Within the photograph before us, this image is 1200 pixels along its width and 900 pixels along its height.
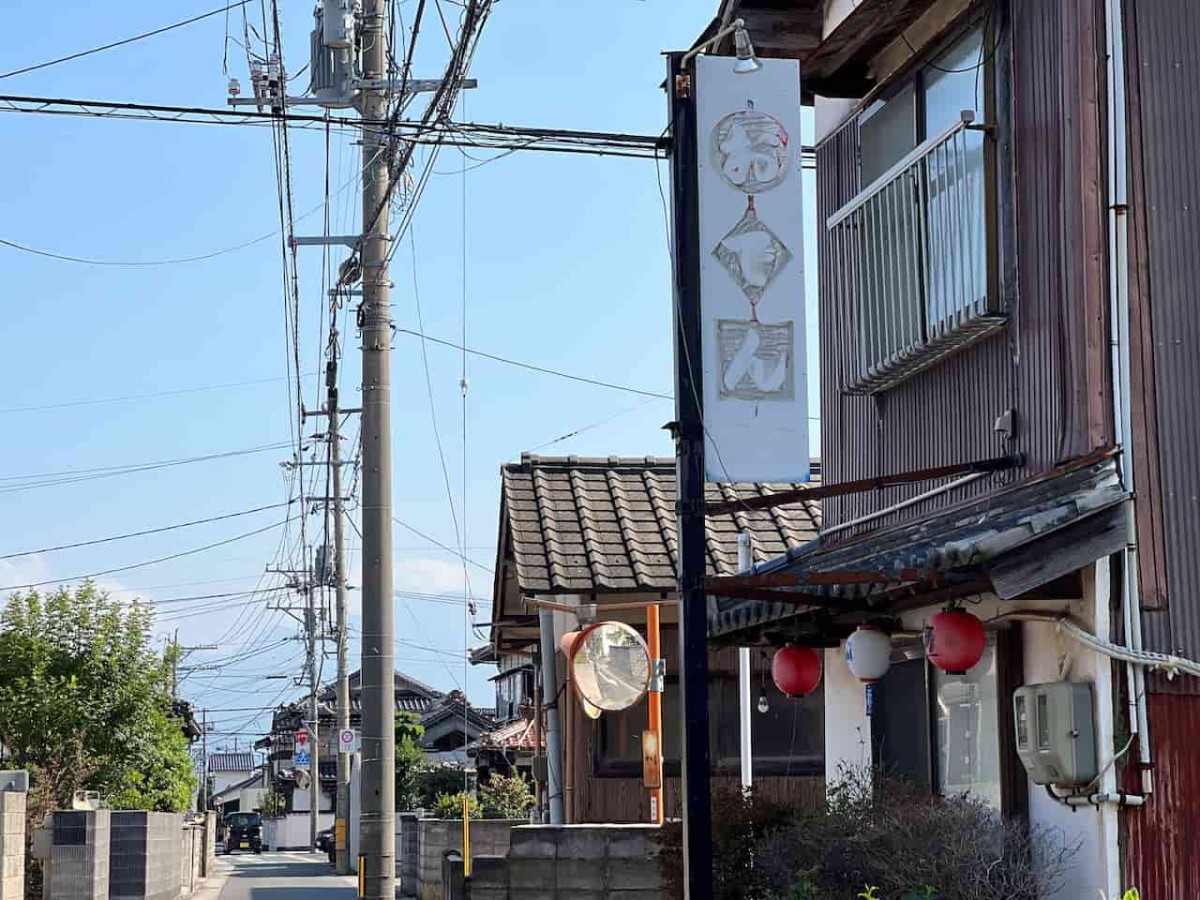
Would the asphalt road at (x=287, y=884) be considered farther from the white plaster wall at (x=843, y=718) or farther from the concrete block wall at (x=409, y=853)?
the white plaster wall at (x=843, y=718)

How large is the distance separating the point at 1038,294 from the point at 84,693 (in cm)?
1998

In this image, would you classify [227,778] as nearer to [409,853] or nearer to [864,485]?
[409,853]

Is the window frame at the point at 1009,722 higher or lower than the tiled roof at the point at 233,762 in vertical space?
higher

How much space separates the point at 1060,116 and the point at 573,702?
409 inches

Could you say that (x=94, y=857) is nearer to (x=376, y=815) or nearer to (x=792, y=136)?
(x=376, y=815)

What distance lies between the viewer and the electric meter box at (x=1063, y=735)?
24.8ft

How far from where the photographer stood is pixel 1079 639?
779 centimetres

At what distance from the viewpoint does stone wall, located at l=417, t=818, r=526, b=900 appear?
19016 millimetres

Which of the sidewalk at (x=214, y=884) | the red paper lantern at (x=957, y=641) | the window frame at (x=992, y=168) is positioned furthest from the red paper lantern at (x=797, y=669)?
the sidewalk at (x=214, y=884)

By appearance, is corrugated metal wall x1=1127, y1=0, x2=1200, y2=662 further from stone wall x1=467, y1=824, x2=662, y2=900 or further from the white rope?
stone wall x1=467, y1=824, x2=662, y2=900

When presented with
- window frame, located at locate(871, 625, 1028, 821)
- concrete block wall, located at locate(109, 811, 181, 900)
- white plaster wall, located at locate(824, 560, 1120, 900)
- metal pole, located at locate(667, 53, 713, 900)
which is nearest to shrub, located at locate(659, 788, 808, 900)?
window frame, located at locate(871, 625, 1028, 821)

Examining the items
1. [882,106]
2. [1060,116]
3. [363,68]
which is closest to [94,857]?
[363,68]

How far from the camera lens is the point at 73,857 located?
1875cm

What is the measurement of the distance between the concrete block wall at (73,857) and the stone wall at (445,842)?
4224 mm
